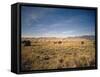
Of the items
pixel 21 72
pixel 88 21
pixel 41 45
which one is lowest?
Result: pixel 21 72

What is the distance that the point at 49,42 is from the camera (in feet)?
11.3

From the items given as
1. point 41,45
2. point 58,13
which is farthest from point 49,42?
point 58,13

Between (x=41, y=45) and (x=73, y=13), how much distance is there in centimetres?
54

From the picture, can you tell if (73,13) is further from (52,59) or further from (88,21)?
(52,59)

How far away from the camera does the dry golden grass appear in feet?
11.0

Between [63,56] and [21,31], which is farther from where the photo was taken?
[63,56]

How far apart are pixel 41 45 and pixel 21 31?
0.29 m

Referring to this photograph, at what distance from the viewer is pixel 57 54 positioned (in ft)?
11.5

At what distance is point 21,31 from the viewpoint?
10.7ft

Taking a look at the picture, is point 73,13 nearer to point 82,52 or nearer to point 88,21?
point 88,21

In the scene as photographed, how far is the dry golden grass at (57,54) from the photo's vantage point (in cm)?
334

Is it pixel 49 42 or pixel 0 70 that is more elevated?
pixel 49 42

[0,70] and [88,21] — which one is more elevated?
[88,21]

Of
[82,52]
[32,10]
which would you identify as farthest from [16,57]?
[82,52]
